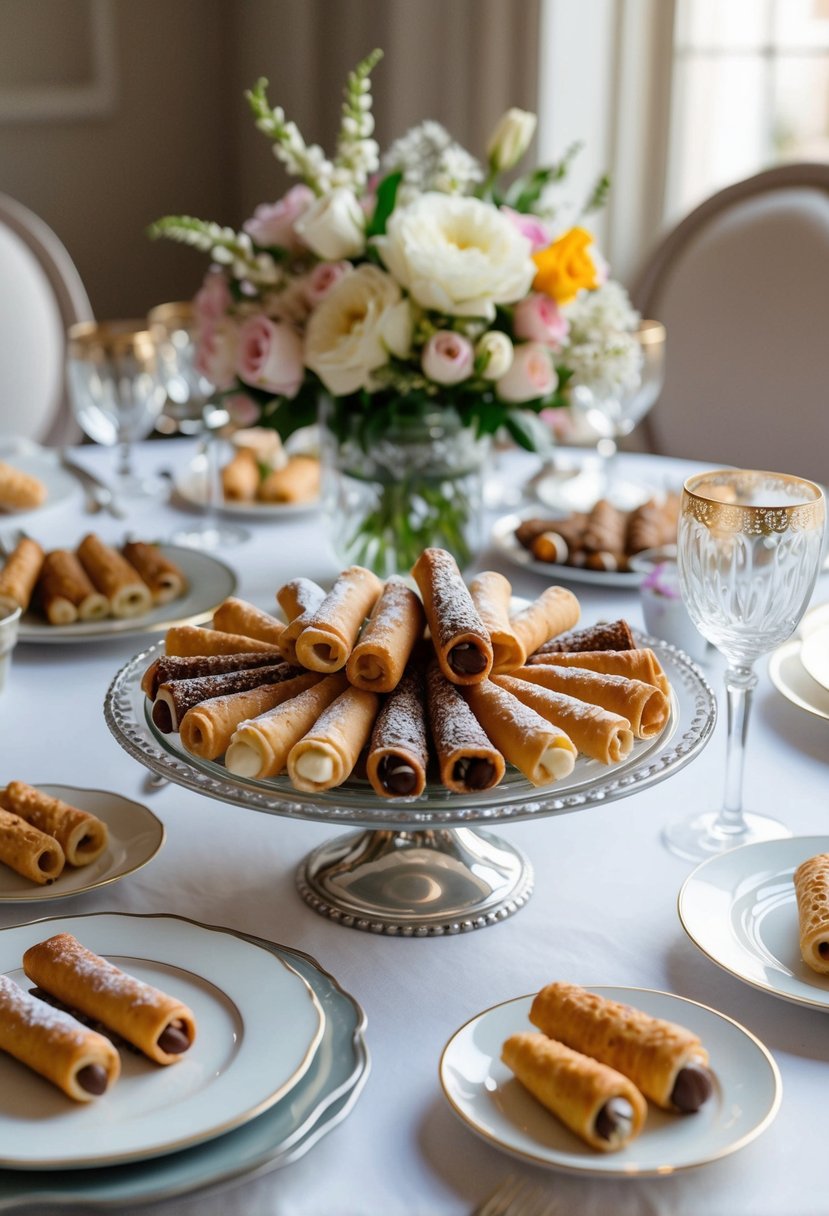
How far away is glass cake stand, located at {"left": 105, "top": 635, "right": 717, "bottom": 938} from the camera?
73 cm

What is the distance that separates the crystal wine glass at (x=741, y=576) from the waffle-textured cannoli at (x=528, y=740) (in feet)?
0.47

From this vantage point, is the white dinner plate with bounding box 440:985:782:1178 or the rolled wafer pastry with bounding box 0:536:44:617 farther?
the rolled wafer pastry with bounding box 0:536:44:617

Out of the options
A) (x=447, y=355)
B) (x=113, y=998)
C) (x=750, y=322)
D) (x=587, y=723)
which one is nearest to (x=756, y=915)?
(x=587, y=723)

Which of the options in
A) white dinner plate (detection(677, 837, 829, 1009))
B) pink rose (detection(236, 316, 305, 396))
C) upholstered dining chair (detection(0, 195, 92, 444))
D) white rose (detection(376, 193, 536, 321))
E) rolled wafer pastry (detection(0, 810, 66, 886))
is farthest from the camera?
upholstered dining chair (detection(0, 195, 92, 444))

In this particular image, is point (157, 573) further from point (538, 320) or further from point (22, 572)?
point (538, 320)

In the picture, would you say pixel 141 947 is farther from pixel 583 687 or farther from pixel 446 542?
pixel 446 542

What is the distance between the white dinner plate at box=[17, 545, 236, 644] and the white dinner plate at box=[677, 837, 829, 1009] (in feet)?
1.75

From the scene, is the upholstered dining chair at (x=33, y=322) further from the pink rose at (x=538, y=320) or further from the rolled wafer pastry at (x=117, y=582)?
the pink rose at (x=538, y=320)

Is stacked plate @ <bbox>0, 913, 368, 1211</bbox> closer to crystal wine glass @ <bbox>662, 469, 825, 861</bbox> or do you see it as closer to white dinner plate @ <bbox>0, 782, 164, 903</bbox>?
white dinner plate @ <bbox>0, 782, 164, 903</bbox>

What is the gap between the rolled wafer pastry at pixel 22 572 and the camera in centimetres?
125

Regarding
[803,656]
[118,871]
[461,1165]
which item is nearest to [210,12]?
[803,656]

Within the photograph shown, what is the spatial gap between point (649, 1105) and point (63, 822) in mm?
418

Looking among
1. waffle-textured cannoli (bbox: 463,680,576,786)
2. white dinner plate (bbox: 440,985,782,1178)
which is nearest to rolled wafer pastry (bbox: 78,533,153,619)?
waffle-textured cannoli (bbox: 463,680,576,786)

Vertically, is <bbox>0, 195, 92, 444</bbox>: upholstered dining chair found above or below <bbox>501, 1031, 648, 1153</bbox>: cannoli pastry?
above
